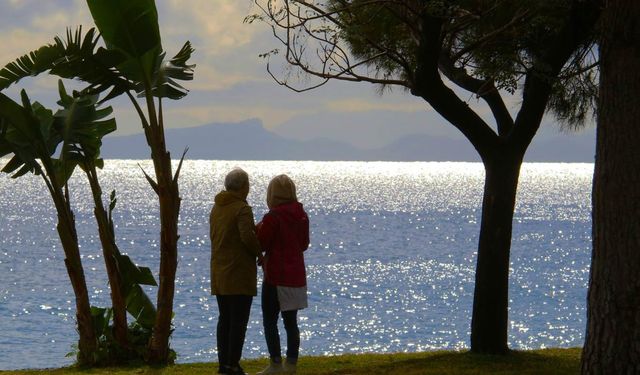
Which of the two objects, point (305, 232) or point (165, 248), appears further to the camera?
point (165, 248)

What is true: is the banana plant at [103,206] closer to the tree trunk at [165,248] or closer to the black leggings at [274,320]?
the tree trunk at [165,248]

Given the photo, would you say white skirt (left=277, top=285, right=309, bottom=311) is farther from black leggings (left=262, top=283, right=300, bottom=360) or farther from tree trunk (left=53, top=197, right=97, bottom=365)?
tree trunk (left=53, top=197, right=97, bottom=365)

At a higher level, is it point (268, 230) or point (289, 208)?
point (289, 208)

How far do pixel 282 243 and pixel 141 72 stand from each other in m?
2.70

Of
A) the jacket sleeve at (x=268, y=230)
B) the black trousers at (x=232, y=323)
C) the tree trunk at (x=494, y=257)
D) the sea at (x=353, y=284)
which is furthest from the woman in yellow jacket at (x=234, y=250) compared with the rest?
the sea at (x=353, y=284)

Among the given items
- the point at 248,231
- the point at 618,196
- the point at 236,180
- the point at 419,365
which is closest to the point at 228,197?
the point at 236,180

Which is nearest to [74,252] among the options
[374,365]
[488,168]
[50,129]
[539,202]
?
[50,129]

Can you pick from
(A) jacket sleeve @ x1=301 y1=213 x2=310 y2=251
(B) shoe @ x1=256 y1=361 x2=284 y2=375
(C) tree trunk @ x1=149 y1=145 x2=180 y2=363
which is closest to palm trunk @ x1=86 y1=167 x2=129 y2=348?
(C) tree trunk @ x1=149 y1=145 x2=180 y2=363

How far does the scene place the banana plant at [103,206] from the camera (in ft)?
35.7

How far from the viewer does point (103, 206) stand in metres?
11.1

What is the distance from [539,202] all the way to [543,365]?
130m

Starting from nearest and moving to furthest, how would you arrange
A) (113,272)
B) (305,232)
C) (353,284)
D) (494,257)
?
(305,232) < (494,257) < (113,272) < (353,284)

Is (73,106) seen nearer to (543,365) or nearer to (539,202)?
(543,365)

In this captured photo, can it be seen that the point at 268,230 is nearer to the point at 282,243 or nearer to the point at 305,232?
the point at 282,243
